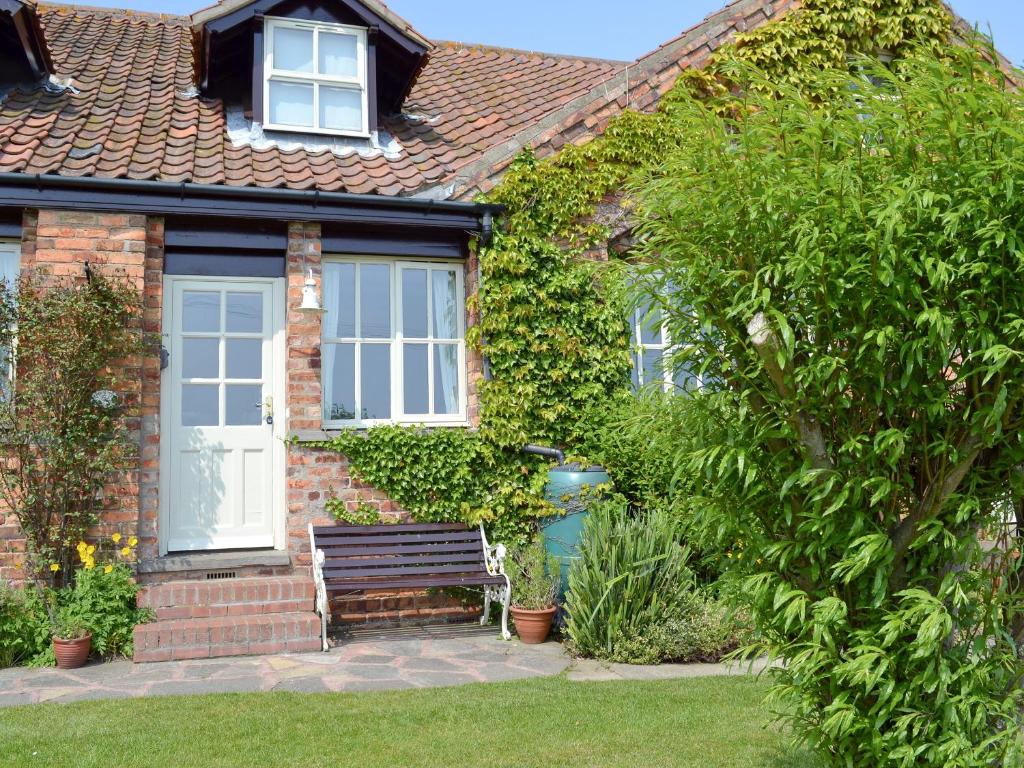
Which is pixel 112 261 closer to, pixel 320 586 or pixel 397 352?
pixel 397 352

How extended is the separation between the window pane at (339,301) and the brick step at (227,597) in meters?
2.30

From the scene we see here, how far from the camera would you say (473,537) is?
323 inches

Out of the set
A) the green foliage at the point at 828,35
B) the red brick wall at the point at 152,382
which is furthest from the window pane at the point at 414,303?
the green foliage at the point at 828,35

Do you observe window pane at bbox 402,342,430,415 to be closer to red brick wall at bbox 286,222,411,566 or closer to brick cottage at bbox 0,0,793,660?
brick cottage at bbox 0,0,793,660

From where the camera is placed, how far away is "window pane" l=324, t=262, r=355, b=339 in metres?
8.55

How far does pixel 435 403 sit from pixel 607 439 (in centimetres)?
165

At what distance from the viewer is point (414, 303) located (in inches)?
348

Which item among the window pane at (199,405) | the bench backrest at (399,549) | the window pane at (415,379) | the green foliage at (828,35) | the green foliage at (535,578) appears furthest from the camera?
the green foliage at (828,35)

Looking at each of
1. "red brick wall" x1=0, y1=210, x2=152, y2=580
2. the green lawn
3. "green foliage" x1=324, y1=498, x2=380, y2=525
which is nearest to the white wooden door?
"red brick wall" x1=0, y1=210, x2=152, y2=580

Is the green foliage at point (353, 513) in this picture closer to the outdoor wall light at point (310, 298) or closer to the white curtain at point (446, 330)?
the white curtain at point (446, 330)

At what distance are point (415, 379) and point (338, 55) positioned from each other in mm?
3518

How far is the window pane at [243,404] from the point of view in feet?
27.0

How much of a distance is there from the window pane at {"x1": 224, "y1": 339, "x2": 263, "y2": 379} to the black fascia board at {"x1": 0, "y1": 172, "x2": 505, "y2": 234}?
1.12 m

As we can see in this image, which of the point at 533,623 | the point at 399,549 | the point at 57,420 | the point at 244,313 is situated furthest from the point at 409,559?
the point at 57,420
